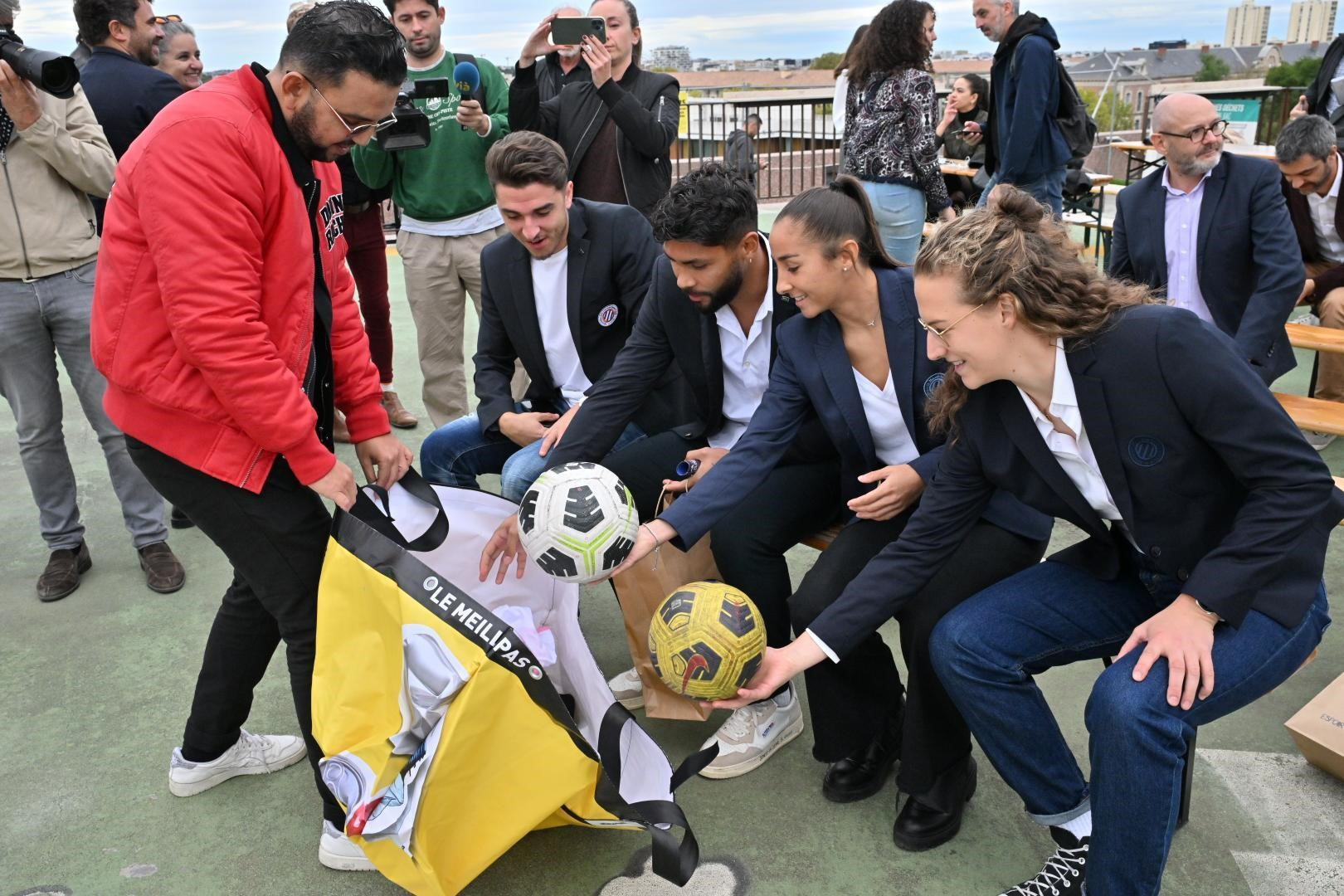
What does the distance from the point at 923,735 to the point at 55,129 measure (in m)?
3.11

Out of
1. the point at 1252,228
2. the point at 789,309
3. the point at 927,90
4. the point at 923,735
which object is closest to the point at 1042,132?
the point at 927,90

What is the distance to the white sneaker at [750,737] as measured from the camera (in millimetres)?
2590

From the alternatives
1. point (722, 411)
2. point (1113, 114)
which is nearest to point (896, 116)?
point (722, 411)

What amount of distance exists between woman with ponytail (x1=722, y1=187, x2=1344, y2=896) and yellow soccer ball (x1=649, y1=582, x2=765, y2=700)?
0.33 ft

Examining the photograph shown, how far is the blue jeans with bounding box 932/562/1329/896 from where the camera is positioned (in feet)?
5.91

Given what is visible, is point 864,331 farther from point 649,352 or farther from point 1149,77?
point 1149,77

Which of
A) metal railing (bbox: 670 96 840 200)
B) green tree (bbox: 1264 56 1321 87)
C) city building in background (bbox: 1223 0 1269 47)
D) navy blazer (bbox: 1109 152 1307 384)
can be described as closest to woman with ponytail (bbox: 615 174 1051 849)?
navy blazer (bbox: 1109 152 1307 384)

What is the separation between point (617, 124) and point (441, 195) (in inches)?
32.4

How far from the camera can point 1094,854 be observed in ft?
6.20

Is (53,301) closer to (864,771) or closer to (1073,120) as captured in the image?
(864,771)

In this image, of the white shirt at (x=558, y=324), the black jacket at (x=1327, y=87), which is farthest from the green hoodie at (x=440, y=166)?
the black jacket at (x=1327, y=87)

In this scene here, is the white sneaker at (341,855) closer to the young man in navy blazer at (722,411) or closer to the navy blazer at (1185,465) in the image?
the young man in navy blazer at (722,411)

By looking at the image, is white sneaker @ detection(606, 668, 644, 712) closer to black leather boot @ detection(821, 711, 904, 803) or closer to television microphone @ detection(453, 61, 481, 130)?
black leather boot @ detection(821, 711, 904, 803)

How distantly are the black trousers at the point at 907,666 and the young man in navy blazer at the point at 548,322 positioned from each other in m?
0.97
